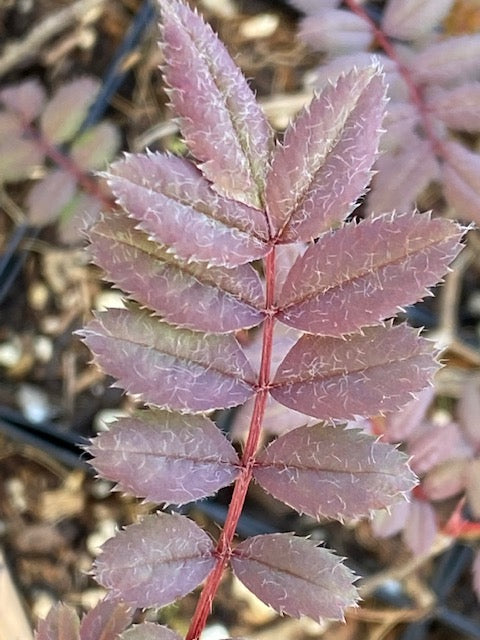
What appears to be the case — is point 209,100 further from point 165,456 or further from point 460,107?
point 460,107

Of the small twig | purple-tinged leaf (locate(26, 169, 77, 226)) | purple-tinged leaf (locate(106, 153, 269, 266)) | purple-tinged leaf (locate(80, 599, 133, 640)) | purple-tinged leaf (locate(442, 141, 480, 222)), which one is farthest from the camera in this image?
the small twig

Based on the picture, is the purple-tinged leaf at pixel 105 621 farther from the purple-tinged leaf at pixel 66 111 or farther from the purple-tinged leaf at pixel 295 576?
the purple-tinged leaf at pixel 66 111

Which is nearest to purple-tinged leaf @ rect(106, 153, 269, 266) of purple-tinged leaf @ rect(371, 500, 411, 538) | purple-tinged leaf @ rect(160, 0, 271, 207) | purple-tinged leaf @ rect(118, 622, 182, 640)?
purple-tinged leaf @ rect(160, 0, 271, 207)

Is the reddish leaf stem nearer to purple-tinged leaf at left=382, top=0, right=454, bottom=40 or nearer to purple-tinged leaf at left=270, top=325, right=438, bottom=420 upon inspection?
purple-tinged leaf at left=382, top=0, right=454, bottom=40

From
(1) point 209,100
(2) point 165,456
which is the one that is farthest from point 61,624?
(1) point 209,100

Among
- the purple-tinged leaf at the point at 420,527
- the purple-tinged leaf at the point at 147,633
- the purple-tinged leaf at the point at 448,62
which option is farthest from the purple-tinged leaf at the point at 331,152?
the purple-tinged leaf at the point at 420,527

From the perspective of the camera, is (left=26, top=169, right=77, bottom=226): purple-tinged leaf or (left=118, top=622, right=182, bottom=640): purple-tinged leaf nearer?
(left=118, top=622, right=182, bottom=640): purple-tinged leaf

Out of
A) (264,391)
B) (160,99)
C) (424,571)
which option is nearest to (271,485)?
(264,391)

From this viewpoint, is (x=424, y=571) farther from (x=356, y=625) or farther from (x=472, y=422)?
→ (x=472, y=422)
